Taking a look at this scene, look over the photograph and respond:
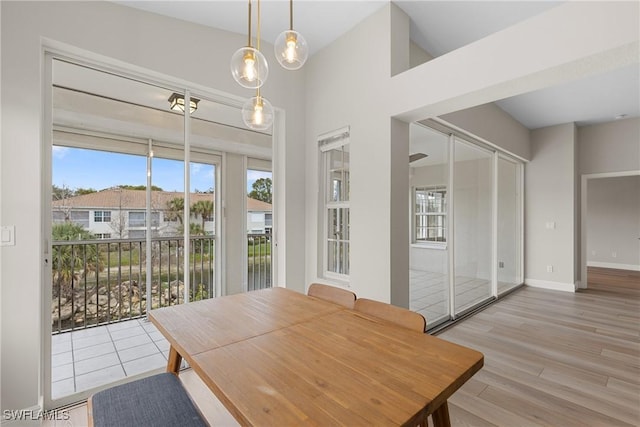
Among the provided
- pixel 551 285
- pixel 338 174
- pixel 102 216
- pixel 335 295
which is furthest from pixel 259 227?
pixel 551 285

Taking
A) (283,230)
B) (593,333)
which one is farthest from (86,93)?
(593,333)

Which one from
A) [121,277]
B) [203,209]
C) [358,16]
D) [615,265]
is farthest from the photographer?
[615,265]

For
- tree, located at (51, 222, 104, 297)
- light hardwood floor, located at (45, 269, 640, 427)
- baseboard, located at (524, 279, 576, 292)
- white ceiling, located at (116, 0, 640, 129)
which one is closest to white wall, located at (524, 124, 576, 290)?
baseboard, located at (524, 279, 576, 292)

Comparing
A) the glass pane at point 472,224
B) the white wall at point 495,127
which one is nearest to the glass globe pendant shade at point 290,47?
the white wall at point 495,127

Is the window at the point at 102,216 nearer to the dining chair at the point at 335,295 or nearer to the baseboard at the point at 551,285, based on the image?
the dining chair at the point at 335,295

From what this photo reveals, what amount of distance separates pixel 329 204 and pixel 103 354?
2453 mm

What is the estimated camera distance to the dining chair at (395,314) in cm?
137

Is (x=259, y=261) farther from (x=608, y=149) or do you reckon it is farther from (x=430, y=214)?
(x=608, y=149)

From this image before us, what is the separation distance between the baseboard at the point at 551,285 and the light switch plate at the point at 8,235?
691cm

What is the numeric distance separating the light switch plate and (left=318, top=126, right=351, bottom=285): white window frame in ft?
7.62

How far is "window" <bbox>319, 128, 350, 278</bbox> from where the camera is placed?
2891mm

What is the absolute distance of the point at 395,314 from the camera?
4.86 ft

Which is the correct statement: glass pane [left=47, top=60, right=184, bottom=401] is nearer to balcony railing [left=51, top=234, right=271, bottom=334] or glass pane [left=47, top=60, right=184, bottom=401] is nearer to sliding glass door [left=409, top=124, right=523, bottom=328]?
balcony railing [left=51, top=234, right=271, bottom=334]

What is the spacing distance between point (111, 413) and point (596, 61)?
2854 millimetres
